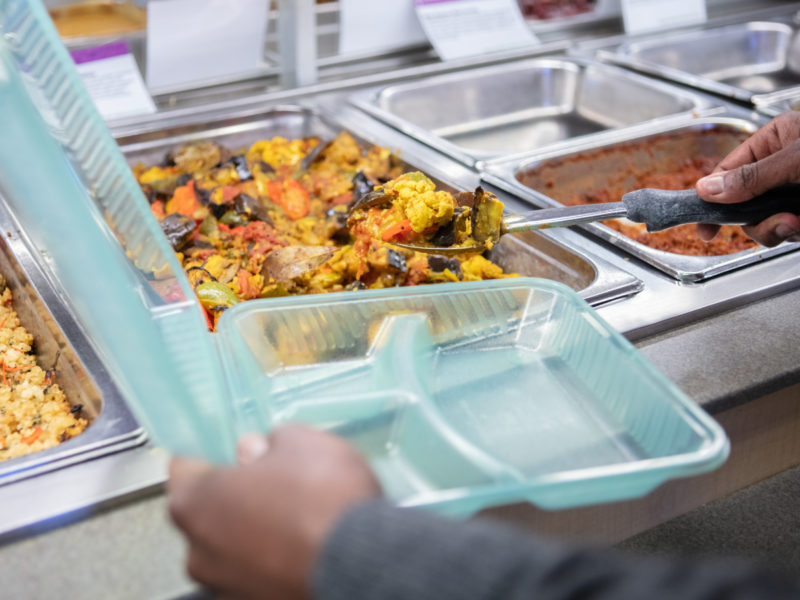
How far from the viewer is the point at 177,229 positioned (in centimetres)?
170

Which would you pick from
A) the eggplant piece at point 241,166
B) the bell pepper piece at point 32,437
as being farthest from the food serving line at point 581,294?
the eggplant piece at point 241,166

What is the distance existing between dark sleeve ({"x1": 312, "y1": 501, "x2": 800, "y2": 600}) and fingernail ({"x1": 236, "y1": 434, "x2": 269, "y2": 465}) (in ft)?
0.53

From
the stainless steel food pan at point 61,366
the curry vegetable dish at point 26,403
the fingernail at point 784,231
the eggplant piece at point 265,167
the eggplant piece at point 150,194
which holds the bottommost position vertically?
the fingernail at point 784,231

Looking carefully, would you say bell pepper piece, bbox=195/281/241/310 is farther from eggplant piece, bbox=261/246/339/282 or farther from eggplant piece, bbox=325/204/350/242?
eggplant piece, bbox=325/204/350/242

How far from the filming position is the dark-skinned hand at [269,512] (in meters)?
0.67

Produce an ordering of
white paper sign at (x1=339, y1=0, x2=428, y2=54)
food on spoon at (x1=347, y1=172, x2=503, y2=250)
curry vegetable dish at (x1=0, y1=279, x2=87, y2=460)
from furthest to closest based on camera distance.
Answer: white paper sign at (x1=339, y1=0, x2=428, y2=54) → food on spoon at (x1=347, y1=172, x2=503, y2=250) → curry vegetable dish at (x1=0, y1=279, x2=87, y2=460)

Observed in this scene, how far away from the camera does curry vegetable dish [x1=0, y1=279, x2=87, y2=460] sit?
3.96ft

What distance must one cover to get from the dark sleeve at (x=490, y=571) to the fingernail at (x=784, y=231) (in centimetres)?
87

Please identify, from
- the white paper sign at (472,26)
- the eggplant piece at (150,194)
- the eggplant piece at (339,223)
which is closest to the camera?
the eggplant piece at (339,223)

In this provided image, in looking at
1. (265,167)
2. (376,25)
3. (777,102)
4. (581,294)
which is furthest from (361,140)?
(777,102)

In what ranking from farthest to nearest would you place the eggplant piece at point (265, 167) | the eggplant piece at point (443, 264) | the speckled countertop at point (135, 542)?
the eggplant piece at point (265, 167)
the eggplant piece at point (443, 264)
the speckled countertop at point (135, 542)

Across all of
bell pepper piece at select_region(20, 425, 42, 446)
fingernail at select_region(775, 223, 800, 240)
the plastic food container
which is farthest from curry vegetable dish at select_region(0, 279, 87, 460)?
fingernail at select_region(775, 223, 800, 240)

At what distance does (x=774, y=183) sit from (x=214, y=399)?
1019mm

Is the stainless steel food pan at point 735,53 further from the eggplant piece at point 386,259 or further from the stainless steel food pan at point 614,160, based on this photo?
the eggplant piece at point 386,259
